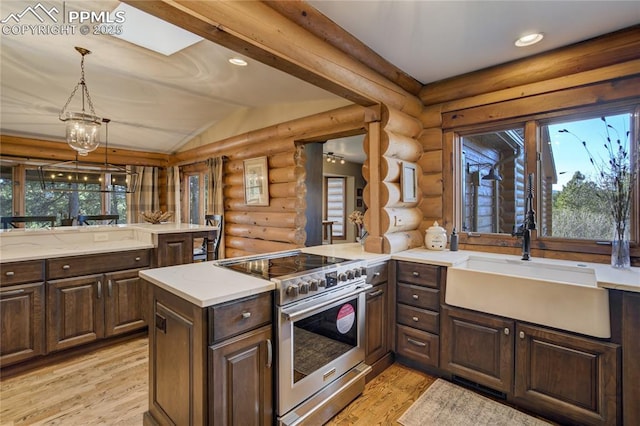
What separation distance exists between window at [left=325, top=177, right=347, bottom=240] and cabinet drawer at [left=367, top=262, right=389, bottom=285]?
6.20m

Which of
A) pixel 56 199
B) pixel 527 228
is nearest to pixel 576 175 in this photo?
pixel 527 228

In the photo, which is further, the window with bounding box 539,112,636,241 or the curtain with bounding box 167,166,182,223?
the curtain with bounding box 167,166,182,223

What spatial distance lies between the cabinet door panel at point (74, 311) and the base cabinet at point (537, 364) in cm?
306

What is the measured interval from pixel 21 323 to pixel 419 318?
3.22m

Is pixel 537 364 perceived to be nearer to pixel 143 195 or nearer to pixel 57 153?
pixel 143 195

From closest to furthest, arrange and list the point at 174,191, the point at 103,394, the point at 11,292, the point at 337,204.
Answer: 1. the point at 103,394
2. the point at 11,292
3. the point at 174,191
4. the point at 337,204

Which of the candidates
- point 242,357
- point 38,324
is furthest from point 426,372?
point 38,324

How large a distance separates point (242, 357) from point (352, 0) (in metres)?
2.13

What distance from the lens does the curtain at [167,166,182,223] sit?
654cm

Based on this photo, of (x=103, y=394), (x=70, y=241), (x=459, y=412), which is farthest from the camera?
(x=70, y=241)

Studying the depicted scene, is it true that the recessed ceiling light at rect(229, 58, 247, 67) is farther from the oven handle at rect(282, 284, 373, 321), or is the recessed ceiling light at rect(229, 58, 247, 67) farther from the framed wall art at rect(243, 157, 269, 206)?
the oven handle at rect(282, 284, 373, 321)

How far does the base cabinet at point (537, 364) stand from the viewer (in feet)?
5.75

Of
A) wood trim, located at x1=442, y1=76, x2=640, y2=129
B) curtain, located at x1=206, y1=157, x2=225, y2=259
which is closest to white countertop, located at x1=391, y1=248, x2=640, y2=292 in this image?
wood trim, located at x1=442, y1=76, x2=640, y2=129

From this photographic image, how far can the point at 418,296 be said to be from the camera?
2.52m
